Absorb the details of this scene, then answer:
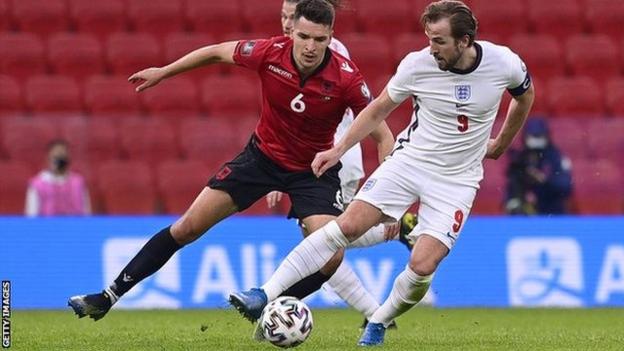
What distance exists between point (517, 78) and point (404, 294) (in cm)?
138

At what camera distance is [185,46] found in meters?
16.8

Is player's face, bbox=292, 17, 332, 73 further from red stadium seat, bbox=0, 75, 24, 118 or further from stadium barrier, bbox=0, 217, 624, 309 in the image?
red stadium seat, bbox=0, 75, 24, 118

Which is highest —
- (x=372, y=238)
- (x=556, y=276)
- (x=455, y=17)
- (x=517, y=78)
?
(x=455, y=17)

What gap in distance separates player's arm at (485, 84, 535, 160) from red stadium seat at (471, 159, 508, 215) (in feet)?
15.8

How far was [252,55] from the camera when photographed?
8344 mm

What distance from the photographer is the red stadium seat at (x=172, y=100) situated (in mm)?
15727

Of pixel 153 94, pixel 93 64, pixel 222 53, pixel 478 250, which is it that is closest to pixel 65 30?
pixel 93 64

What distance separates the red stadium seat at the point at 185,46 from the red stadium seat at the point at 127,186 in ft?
11.2

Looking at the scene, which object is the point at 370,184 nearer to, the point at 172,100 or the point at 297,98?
the point at 297,98

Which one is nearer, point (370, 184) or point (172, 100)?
point (370, 184)

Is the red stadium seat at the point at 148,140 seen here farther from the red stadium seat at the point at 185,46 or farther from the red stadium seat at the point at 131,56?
the red stadium seat at the point at 131,56

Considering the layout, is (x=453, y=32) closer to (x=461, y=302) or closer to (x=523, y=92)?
(x=523, y=92)

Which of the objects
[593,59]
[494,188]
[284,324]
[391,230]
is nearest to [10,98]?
[494,188]

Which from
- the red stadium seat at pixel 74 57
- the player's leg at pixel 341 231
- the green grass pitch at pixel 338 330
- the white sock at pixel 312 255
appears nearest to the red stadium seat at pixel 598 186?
the green grass pitch at pixel 338 330
